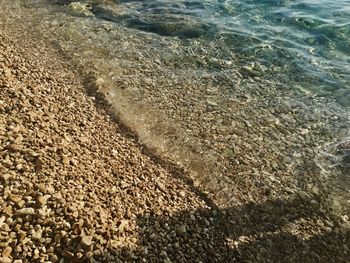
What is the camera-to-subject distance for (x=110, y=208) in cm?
588

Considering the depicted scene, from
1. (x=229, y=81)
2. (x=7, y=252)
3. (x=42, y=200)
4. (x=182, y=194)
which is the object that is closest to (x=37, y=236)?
(x=7, y=252)

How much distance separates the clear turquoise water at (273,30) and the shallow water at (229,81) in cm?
4

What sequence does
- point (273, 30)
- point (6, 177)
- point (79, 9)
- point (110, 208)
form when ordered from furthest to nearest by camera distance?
1. point (79, 9)
2. point (273, 30)
3. point (110, 208)
4. point (6, 177)

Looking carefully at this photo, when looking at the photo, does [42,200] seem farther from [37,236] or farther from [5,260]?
[5,260]

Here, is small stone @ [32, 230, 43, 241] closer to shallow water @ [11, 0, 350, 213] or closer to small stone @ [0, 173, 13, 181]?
small stone @ [0, 173, 13, 181]

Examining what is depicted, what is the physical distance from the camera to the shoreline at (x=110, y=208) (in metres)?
5.16

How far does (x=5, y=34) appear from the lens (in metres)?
11.4

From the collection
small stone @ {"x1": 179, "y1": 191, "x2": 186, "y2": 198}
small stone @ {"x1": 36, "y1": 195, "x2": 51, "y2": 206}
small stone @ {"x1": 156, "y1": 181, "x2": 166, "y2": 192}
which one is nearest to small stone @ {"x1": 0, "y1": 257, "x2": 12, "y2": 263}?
small stone @ {"x1": 36, "y1": 195, "x2": 51, "y2": 206}

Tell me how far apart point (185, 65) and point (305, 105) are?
139 inches

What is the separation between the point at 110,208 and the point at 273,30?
10030 mm

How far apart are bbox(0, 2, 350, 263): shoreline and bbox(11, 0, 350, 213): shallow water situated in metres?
0.62

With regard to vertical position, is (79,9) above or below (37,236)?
above

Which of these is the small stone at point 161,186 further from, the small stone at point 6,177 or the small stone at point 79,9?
the small stone at point 79,9

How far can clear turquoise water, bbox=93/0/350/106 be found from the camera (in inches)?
446
